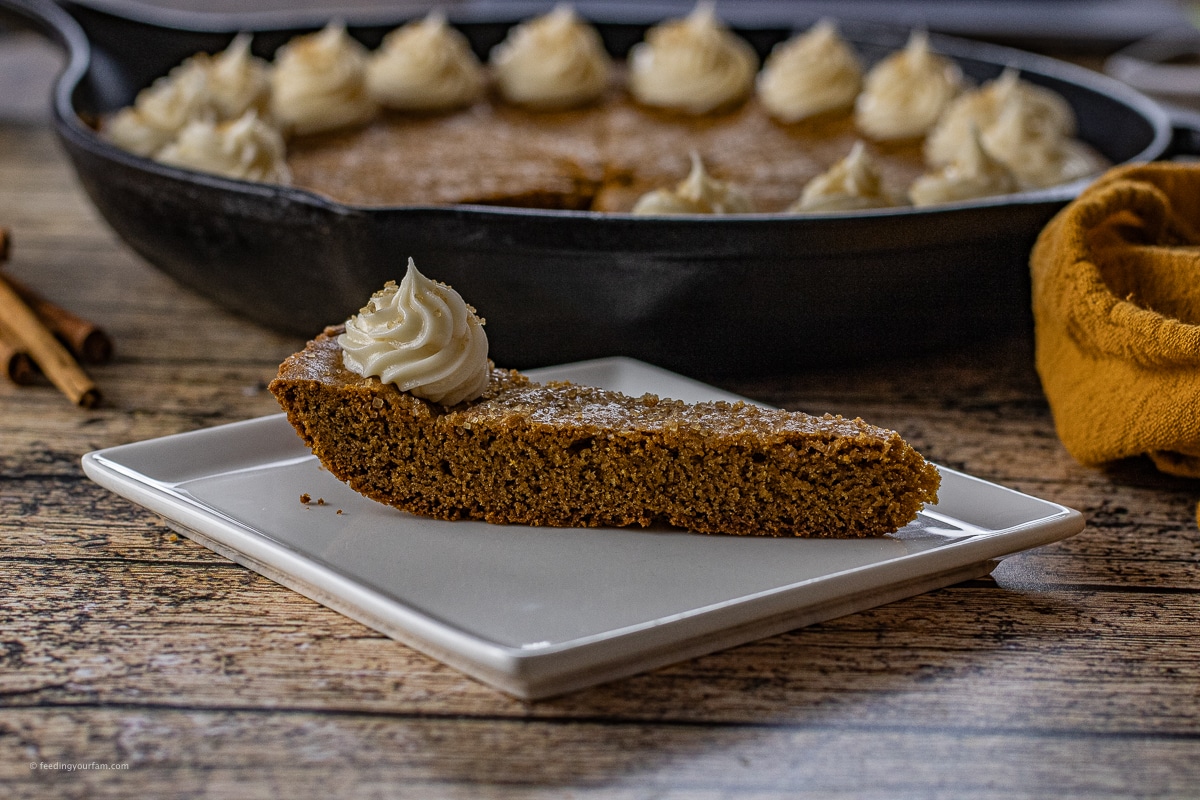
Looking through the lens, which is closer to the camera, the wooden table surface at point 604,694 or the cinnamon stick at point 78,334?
the wooden table surface at point 604,694

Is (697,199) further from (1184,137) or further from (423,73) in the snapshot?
(423,73)

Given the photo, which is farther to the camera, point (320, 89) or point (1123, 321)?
point (320, 89)

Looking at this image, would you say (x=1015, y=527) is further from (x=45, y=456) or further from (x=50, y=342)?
(x=50, y=342)

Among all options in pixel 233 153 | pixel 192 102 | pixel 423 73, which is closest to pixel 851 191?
pixel 233 153

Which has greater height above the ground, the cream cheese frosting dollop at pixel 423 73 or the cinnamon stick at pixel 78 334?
the cream cheese frosting dollop at pixel 423 73

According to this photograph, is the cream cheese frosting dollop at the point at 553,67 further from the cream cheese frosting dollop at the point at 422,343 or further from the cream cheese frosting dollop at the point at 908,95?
the cream cheese frosting dollop at the point at 422,343

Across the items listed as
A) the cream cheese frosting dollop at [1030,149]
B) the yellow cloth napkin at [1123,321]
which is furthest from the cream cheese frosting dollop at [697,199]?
the cream cheese frosting dollop at [1030,149]
